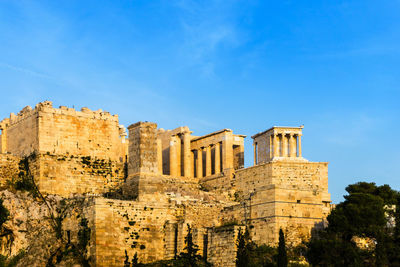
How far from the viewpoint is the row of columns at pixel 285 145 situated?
6406 centimetres

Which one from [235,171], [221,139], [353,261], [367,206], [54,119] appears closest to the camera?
[353,261]

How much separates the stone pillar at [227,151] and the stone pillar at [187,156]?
324cm

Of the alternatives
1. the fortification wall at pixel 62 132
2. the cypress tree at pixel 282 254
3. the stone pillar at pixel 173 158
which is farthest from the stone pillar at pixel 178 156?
the cypress tree at pixel 282 254

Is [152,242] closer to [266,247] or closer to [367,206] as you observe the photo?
[266,247]

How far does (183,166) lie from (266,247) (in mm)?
21269

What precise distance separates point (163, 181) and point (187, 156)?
9052 millimetres

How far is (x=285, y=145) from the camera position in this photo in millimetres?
64438

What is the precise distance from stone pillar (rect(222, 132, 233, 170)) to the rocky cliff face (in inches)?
611

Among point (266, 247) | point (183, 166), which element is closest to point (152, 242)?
point (266, 247)

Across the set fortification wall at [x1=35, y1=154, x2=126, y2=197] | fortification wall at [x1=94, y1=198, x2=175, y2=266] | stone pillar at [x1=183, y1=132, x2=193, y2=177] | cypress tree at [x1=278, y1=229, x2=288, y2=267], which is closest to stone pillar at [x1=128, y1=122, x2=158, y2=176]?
fortification wall at [x1=35, y1=154, x2=126, y2=197]

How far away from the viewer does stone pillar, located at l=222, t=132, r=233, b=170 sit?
6744 cm

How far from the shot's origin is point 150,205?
55.0 m

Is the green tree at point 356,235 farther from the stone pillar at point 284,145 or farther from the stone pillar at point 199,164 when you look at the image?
the stone pillar at point 199,164

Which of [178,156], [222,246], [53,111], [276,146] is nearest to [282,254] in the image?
[222,246]
